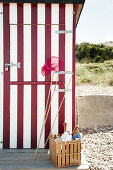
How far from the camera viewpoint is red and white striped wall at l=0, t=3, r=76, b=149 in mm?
3711

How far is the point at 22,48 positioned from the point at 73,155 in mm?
1793

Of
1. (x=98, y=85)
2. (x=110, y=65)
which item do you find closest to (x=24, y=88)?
(x=98, y=85)

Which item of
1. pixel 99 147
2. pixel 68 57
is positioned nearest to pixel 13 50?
pixel 68 57

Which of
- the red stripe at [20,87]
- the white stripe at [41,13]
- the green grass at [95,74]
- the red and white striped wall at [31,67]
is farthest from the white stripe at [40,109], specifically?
the green grass at [95,74]

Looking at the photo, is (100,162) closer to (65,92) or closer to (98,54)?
(65,92)

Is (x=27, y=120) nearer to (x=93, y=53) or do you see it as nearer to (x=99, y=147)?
(x=99, y=147)

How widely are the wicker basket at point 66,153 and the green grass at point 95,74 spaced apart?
18.6ft

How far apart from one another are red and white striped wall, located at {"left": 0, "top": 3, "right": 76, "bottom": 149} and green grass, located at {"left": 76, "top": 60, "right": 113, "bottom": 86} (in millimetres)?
5031

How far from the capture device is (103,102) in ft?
17.9

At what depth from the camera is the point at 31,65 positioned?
3.74 metres

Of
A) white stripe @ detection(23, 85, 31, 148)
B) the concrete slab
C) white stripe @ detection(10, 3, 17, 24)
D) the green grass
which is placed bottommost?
the concrete slab

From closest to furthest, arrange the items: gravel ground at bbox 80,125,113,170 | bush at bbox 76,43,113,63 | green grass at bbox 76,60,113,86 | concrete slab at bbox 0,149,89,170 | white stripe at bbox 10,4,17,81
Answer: concrete slab at bbox 0,149,89,170 → gravel ground at bbox 80,125,113,170 → white stripe at bbox 10,4,17,81 → green grass at bbox 76,60,113,86 → bush at bbox 76,43,113,63

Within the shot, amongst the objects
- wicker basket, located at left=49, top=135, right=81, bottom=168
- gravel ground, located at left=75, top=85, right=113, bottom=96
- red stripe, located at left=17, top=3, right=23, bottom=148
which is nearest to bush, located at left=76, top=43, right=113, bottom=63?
gravel ground, located at left=75, top=85, right=113, bottom=96

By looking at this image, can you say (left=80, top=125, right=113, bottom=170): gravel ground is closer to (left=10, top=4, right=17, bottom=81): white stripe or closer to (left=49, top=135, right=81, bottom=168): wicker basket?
(left=49, top=135, right=81, bottom=168): wicker basket
